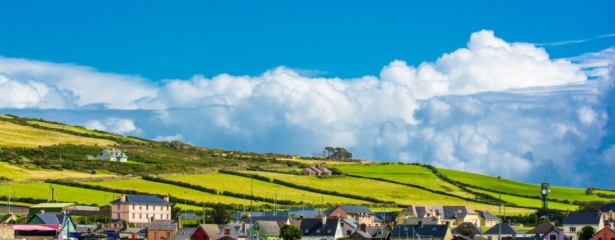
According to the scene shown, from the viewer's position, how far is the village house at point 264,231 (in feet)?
376

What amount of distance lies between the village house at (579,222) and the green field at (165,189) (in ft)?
187

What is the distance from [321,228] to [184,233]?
1678 cm

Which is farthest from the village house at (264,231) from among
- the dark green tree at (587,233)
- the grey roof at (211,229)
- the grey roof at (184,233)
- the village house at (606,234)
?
the village house at (606,234)

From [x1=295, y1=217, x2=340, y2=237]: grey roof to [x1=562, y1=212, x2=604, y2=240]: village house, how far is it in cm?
3143

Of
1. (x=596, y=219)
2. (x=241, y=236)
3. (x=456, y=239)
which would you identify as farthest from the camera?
(x=596, y=219)

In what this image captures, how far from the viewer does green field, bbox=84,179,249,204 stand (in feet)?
534

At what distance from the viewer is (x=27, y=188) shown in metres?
158

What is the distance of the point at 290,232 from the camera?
4432 inches

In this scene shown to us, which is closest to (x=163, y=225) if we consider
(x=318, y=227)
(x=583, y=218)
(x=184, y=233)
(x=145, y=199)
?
(x=184, y=233)

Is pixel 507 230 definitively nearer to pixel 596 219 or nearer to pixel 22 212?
pixel 596 219

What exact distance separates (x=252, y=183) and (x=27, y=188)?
1741 inches

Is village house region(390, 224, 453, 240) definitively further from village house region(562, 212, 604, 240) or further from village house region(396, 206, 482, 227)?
village house region(396, 206, 482, 227)

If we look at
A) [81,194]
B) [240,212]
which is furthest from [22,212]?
[240,212]

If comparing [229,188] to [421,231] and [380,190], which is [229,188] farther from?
[421,231]
